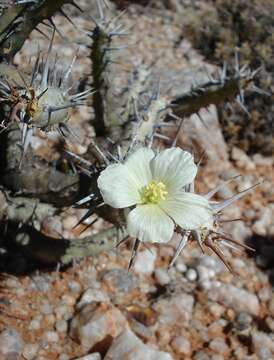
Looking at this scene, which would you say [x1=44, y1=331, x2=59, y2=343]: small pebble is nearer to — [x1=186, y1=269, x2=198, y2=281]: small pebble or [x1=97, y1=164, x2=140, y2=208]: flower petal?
[x1=186, y1=269, x2=198, y2=281]: small pebble

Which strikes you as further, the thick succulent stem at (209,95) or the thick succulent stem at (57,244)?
the thick succulent stem at (209,95)

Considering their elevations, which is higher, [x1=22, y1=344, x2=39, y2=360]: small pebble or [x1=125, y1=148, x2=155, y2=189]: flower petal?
[x1=125, y1=148, x2=155, y2=189]: flower petal

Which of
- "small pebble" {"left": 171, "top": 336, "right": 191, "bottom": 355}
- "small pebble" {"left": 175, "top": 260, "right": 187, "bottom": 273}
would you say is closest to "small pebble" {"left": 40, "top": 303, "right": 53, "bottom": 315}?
"small pebble" {"left": 171, "top": 336, "right": 191, "bottom": 355}

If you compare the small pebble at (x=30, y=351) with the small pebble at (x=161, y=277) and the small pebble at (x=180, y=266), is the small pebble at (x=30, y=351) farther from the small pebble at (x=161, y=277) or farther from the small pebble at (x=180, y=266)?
the small pebble at (x=180, y=266)

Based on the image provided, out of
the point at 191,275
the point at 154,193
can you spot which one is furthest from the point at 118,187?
the point at 191,275

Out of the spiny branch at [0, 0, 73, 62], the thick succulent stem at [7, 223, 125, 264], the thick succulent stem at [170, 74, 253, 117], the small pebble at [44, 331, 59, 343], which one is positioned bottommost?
the small pebble at [44, 331, 59, 343]

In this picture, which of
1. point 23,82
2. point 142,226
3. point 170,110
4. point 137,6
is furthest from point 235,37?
point 142,226

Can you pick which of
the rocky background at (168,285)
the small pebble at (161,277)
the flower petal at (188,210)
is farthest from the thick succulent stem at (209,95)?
the flower petal at (188,210)
